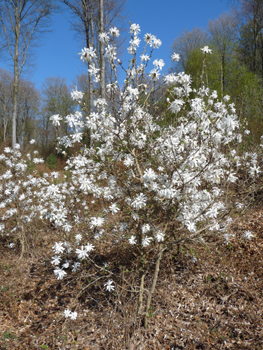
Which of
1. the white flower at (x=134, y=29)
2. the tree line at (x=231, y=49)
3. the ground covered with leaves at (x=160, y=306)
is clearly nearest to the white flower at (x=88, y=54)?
the white flower at (x=134, y=29)

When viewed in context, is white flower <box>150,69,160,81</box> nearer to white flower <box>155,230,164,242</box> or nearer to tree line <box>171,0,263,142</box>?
white flower <box>155,230,164,242</box>

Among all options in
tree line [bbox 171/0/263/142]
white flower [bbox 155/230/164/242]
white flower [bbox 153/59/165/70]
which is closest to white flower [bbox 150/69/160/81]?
white flower [bbox 153/59/165/70]

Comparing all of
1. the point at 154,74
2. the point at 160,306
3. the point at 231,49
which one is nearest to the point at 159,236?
the point at 160,306

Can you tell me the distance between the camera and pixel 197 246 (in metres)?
4.57

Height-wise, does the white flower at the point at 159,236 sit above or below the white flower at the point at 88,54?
below

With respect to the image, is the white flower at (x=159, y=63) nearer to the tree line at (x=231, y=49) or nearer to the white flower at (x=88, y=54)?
the white flower at (x=88, y=54)

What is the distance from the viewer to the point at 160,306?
355cm

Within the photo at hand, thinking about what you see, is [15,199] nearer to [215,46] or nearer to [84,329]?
[84,329]

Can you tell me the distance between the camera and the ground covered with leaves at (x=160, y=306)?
10.1 feet

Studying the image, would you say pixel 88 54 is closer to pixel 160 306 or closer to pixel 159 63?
pixel 159 63

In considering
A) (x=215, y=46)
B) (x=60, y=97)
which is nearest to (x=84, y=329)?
(x=215, y=46)

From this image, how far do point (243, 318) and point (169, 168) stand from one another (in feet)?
7.47

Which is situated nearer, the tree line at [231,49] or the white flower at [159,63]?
the white flower at [159,63]

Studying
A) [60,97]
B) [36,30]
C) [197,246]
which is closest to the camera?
[197,246]
